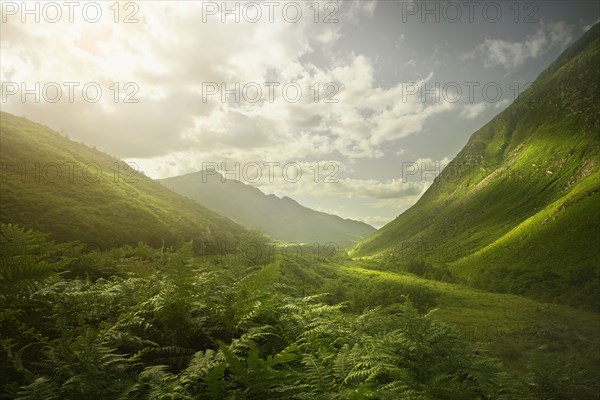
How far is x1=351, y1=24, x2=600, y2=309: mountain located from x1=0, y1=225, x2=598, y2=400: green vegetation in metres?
69.4

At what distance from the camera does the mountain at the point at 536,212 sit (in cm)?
7244

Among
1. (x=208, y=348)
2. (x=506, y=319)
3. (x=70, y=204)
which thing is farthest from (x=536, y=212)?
(x=208, y=348)

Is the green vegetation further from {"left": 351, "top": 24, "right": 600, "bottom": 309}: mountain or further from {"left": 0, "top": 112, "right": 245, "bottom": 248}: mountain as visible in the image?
{"left": 351, "top": 24, "right": 600, "bottom": 309}: mountain

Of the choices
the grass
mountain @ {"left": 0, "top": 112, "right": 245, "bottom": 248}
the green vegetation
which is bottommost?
the grass

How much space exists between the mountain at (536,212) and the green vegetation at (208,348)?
228 feet

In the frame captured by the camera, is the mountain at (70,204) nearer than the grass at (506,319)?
No

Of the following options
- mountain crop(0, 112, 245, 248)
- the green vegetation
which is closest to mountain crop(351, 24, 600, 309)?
the green vegetation

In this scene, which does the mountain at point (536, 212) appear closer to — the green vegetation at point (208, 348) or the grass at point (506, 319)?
the grass at point (506, 319)

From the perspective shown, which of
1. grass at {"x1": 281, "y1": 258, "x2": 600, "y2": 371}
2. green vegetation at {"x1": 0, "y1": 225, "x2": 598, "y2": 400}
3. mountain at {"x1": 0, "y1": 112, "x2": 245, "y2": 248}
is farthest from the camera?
mountain at {"x1": 0, "y1": 112, "x2": 245, "y2": 248}

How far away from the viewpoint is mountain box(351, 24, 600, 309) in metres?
72.4

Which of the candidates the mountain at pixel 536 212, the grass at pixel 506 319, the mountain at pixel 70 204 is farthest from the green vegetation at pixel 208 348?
the mountain at pixel 536 212

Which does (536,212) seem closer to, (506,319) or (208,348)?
(506,319)

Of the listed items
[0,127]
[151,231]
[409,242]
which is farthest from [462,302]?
[409,242]

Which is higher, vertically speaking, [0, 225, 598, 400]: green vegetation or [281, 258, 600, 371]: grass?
[0, 225, 598, 400]: green vegetation
